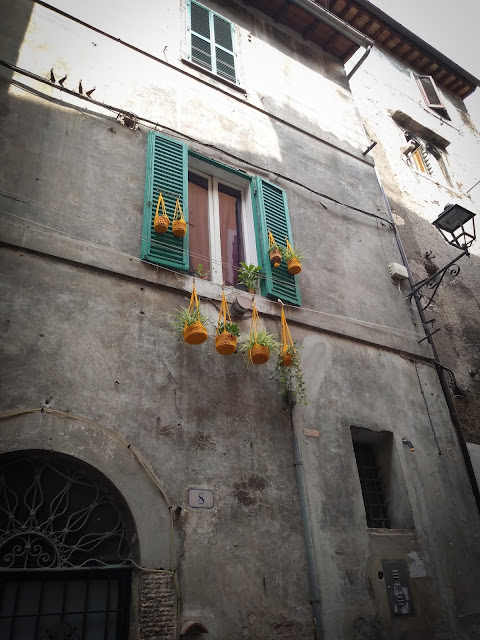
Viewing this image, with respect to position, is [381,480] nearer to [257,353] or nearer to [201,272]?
[257,353]

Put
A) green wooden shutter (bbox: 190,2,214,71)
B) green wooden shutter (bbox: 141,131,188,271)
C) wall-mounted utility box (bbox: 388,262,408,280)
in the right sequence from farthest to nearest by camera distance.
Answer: green wooden shutter (bbox: 190,2,214,71)
wall-mounted utility box (bbox: 388,262,408,280)
green wooden shutter (bbox: 141,131,188,271)

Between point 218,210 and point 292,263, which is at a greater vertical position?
point 218,210

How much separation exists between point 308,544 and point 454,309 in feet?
17.9

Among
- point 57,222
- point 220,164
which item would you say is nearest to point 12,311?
point 57,222

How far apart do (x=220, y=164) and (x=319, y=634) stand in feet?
17.6

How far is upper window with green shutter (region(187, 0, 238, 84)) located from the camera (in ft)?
25.4

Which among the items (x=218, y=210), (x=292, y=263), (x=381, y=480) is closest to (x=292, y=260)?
(x=292, y=263)

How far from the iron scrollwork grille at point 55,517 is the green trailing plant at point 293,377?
2.13 metres

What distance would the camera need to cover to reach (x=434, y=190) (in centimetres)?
1043

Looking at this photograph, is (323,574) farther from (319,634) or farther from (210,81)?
(210,81)

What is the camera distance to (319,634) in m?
4.14

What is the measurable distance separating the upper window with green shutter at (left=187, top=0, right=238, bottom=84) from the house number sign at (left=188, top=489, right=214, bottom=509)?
6289 millimetres

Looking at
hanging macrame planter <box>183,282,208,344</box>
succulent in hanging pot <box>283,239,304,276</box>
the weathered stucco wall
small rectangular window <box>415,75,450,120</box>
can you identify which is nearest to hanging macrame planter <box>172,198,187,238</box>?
hanging macrame planter <box>183,282,208,344</box>

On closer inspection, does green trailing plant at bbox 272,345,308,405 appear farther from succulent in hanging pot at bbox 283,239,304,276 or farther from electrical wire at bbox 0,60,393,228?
electrical wire at bbox 0,60,393,228
